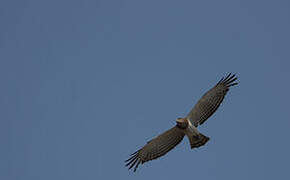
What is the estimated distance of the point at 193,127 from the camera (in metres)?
14.1

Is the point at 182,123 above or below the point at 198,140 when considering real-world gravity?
above

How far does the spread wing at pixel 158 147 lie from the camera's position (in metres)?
14.5

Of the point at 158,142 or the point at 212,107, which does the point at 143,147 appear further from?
the point at 212,107

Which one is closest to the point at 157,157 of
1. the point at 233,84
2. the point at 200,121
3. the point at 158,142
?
the point at 158,142

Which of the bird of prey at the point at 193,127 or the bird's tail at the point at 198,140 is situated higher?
the bird of prey at the point at 193,127

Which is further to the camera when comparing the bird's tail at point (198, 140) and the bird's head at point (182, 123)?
the bird's head at point (182, 123)

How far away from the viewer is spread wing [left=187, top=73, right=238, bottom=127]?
14289mm

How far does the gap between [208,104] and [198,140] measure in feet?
3.43

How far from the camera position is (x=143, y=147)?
48.7 ft

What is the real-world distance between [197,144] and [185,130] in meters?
0.50

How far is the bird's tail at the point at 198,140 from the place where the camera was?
1402 centimetres

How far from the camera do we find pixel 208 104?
47.0 feet

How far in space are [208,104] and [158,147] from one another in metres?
1.89

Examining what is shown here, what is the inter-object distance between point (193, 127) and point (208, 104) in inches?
30.6
